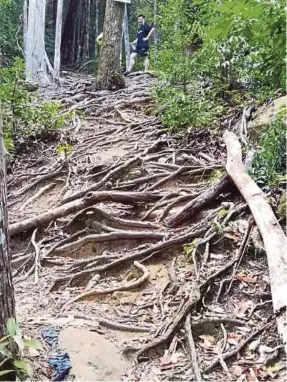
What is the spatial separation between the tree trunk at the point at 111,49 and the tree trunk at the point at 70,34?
11829 mm

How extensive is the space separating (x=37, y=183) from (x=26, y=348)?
365 cm

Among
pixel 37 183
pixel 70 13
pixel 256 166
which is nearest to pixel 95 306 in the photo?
pixel 256 166

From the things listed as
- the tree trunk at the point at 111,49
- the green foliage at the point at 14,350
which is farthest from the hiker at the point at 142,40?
the green foliage at the point at 14,350

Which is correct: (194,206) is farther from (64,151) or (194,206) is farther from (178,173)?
(64,151)

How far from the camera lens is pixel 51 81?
43.7 ft

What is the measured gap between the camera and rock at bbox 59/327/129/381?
284 cm

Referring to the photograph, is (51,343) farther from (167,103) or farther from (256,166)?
(167,103)

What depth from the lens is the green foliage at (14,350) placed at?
2490 millimetres

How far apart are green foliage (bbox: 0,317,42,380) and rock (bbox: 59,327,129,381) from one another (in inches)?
12.8

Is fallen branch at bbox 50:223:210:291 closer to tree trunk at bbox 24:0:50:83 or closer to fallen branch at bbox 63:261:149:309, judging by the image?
fallen branch at bbox 63:261:149:309

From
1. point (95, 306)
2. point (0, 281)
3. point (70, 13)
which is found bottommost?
point (95, 306)

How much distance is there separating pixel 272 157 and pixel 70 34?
18.7m

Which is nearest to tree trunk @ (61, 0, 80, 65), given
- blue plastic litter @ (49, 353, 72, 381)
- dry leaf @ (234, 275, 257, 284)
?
dry leaf @ (234, 275, 257, 284)

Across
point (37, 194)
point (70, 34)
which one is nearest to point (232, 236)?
point (37, 194)
